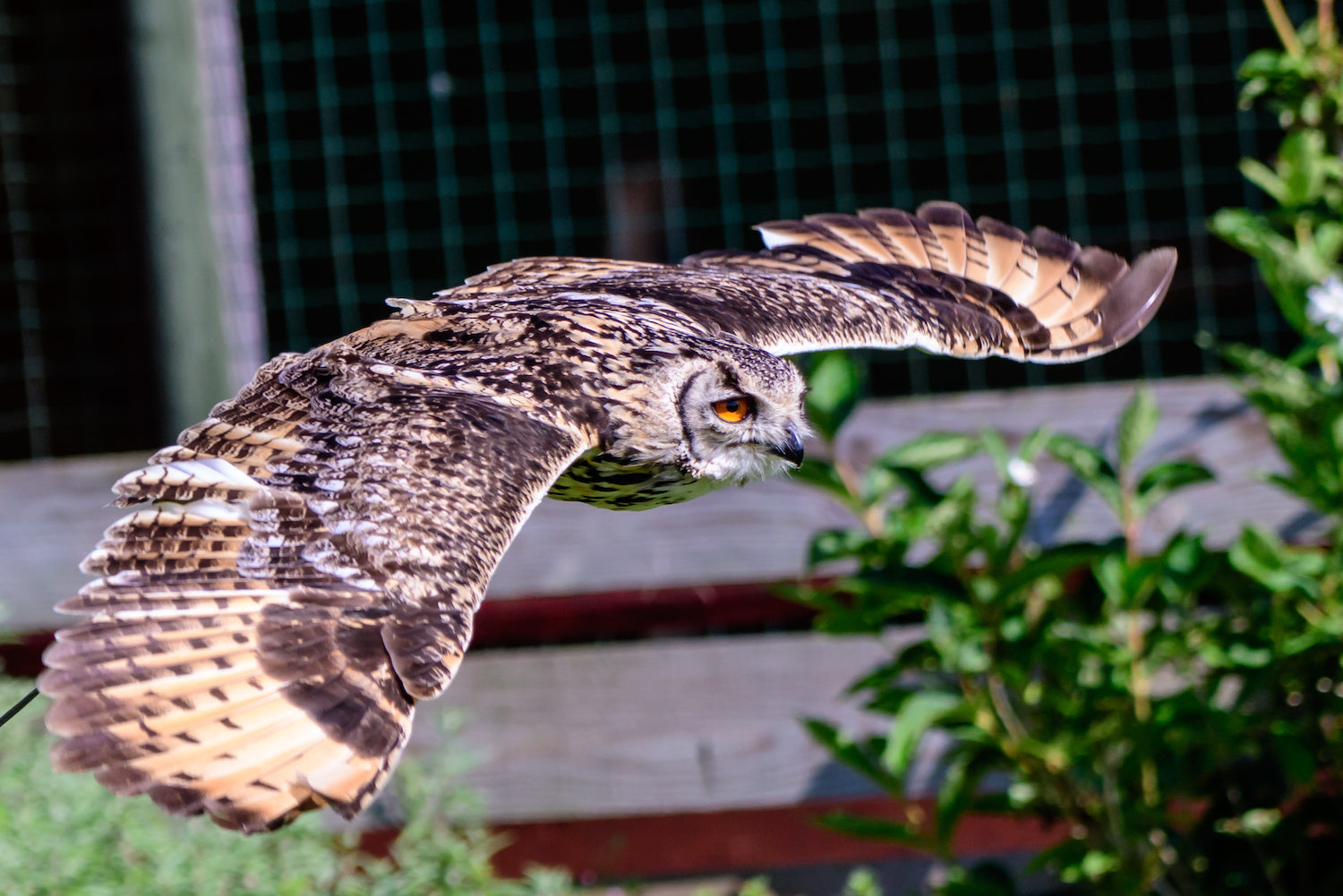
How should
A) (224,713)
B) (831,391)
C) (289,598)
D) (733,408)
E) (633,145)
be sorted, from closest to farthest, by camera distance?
(224,713), (289,598), (733,408), (831,391), (633,145)

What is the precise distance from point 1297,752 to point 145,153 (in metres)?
2.63

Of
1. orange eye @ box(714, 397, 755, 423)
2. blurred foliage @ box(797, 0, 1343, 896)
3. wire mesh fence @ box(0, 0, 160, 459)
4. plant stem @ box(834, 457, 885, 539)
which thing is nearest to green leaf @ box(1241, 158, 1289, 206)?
blurred foliage @ box(797, 0, 1343, 896)

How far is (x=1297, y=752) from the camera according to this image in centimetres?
240

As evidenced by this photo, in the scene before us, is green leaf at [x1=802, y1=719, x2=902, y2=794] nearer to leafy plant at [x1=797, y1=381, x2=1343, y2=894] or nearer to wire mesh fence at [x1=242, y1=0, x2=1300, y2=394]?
leafy plant at [x1=797, y1=381, x2=1343, y2=894]

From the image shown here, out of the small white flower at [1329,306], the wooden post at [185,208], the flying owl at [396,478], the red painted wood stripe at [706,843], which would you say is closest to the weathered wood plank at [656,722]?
the red painted wood stripe at [706,843]

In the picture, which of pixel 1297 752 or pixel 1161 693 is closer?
pixel 1297 752

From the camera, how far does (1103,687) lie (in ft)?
8.74

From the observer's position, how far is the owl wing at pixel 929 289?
97.9 inches

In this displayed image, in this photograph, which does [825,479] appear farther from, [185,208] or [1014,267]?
[185,208]

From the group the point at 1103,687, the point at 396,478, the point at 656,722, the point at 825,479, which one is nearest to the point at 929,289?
the point at 825,479

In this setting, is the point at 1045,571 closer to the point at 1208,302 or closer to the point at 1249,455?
the point at 1249,455

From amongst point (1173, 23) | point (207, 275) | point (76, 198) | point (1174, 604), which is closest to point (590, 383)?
point (1174, 604)

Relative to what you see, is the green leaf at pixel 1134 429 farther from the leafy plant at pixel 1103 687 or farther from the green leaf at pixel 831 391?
the green leaf at pixel 831 391

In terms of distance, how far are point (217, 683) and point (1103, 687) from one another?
63.9 inches
